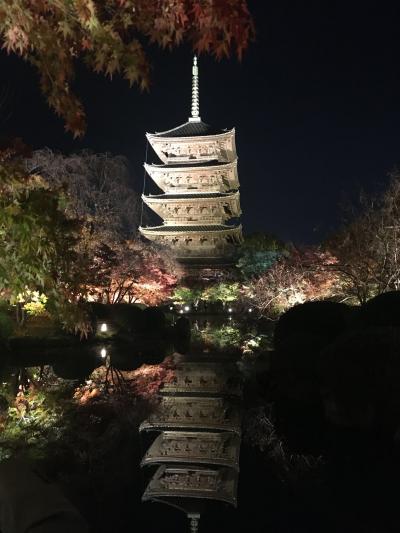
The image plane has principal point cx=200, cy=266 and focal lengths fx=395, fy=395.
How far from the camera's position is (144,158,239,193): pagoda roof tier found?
3020 centimetres

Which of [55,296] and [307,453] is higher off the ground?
[55,296]

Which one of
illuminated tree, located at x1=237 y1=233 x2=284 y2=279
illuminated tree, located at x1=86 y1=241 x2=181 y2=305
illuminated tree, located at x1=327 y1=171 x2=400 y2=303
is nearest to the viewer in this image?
illuminated tree, located at x1=327 y1=171 x2=400 y2=303

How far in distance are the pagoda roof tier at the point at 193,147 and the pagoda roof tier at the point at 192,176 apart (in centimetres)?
84

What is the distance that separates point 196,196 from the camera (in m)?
29.8

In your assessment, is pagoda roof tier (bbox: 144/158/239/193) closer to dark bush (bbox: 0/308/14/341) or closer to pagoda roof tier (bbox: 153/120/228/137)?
pagoda roof tier (bbox: 153/120/228/137)

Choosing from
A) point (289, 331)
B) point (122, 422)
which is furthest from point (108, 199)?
point (122, 422)

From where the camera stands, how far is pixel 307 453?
6.50 m

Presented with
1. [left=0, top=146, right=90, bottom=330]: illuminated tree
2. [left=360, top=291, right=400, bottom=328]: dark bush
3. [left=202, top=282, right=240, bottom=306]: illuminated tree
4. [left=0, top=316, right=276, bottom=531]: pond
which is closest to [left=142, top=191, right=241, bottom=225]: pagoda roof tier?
[left=202, top=282, right=240, bottom=306]: illuminated tree

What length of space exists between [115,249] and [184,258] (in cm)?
1130

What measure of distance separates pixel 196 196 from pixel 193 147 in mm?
4315

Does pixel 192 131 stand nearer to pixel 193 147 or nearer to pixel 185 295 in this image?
pixel 193 147

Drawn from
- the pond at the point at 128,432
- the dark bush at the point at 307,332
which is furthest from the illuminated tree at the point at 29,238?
the dark bush at the point at 307,332

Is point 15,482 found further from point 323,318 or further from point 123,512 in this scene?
point 323,318

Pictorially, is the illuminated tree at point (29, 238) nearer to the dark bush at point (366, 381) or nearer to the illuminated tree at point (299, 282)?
the dark bush at point (366, 381)
